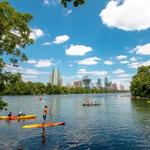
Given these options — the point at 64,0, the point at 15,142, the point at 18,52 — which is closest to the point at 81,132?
the point at 15,142

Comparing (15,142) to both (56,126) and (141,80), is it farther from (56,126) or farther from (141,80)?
(141,80)

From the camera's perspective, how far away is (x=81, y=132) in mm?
39250

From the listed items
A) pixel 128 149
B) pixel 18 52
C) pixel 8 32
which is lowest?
pixel 128 149

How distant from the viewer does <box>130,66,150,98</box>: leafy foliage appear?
488 feet

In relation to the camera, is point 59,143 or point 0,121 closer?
point 59,143

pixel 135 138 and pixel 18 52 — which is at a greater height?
pixel 18 52

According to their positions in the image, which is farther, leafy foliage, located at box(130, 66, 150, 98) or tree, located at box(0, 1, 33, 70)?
leafy foliage, located at box(130, 66, 150, 98)

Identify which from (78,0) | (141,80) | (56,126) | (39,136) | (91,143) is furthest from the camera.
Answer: (141,80)

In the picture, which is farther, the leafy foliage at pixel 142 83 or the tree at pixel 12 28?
the leafy foliage at pixel 142 83

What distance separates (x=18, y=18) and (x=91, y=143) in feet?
58.8

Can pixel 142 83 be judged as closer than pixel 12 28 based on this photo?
No

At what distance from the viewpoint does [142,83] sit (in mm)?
150125

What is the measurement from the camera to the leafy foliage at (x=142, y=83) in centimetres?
14888

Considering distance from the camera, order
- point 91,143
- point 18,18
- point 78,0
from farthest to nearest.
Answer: point 91,143, point 18,18, point 78,0
